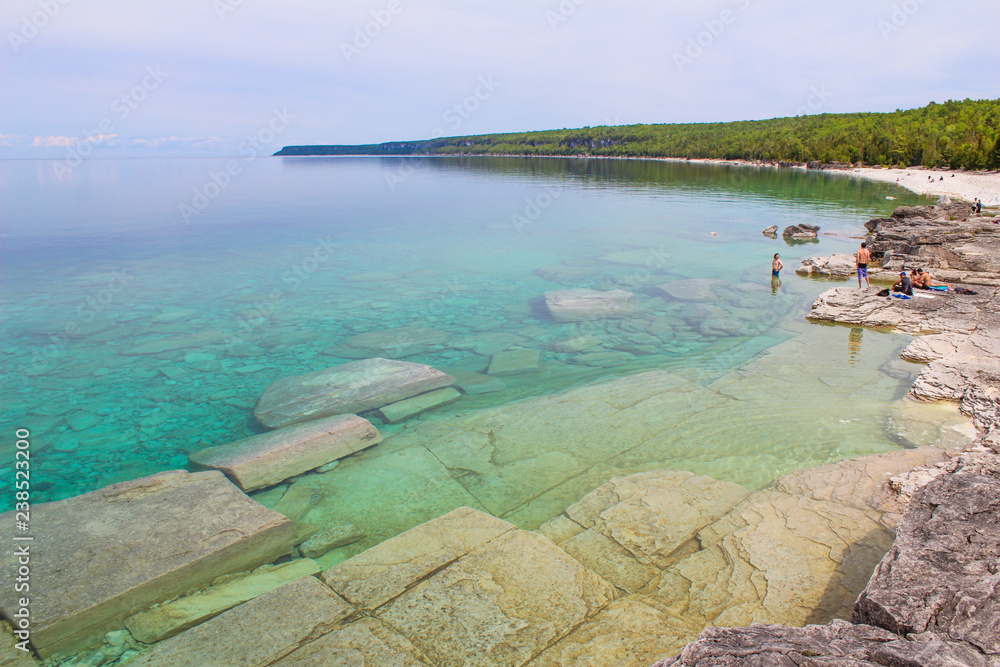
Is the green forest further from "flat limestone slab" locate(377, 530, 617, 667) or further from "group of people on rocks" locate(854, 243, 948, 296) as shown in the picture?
"flat limestone slab" locate(377, 530, 617, 667)

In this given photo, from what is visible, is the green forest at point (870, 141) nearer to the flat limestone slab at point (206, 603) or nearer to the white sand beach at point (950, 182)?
the white sand beach at point (950, 182)

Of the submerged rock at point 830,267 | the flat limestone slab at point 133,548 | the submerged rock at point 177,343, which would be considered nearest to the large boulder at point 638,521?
the flat limestone slab at point 133,548

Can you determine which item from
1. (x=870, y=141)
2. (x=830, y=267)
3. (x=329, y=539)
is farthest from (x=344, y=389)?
(x=870, y=141)

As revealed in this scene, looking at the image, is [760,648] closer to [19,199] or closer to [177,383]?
[177,383]

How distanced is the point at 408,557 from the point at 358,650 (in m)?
1.13

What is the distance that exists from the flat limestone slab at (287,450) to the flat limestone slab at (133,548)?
0.71 meters

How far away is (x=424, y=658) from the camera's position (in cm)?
393

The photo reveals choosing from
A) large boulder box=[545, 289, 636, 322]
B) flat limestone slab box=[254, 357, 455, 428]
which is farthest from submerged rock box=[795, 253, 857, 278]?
flat limestone slab box=[254, 357, 455, 428]

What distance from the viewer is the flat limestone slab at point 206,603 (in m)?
4.67

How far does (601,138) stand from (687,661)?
179152 mm

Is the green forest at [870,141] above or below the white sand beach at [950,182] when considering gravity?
above

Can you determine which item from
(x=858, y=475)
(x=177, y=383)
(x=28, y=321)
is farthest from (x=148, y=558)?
(x=28, y=321)

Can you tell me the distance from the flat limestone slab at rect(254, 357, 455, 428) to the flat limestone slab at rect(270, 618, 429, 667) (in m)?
5.54

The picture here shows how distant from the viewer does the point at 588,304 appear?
15.7m
